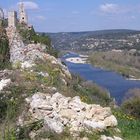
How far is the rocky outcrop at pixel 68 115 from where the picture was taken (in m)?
8.51

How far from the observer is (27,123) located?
8625 millimetres

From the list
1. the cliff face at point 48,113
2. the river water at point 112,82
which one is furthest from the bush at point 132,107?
the river water at point 112,82

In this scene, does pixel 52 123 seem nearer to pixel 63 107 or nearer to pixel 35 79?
pixel 63 107

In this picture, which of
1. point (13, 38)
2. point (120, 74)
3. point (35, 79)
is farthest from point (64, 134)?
point (120, 74)

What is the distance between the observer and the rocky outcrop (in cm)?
851

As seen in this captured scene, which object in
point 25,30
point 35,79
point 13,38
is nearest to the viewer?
point 35,79

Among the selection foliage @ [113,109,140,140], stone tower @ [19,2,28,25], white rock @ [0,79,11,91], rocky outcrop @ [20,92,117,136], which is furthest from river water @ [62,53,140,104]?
rocky outcrop @ [20,92,117,136]

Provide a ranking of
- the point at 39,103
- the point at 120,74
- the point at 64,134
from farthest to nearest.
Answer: the point at 120,74 → the point at 39,103 → the point at 64,134

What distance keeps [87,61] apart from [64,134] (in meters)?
134

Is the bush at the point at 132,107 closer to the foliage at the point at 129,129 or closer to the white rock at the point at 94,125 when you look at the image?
the foliage at the point at 129,129

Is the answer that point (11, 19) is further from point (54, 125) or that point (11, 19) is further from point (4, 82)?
point (54, 125)

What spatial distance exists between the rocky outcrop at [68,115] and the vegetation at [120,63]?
105 meters

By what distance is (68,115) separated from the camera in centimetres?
869

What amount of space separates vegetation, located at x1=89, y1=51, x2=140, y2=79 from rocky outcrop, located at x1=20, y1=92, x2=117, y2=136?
10488cm
